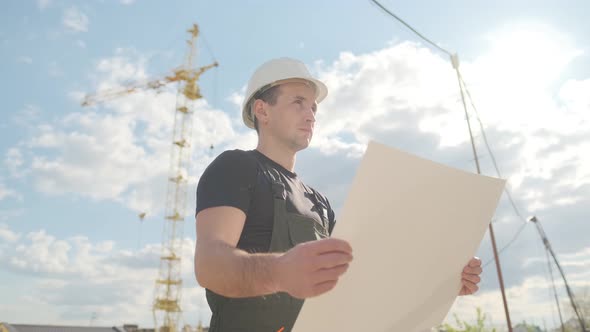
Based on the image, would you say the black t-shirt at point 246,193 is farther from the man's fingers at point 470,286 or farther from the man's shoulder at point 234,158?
A: the man's fingers at point 470,286

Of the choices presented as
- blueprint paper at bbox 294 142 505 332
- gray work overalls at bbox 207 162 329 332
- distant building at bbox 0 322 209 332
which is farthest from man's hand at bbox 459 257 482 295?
distant building at bbox 0 322 209 332

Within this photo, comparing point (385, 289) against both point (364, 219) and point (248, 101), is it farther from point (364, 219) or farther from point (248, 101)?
point (248, 101)

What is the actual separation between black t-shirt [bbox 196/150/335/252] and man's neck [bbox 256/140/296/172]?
17cm

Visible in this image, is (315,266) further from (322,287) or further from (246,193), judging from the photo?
(246,193)

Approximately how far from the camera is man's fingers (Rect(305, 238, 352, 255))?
1.33 metres

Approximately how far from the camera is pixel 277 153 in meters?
2.46

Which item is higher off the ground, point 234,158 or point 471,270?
point 234,158

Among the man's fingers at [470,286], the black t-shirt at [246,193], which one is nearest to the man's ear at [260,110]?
the black t-shirt at [246,193]

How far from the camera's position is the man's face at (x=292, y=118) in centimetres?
240

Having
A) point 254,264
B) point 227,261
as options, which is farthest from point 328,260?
point 227,261

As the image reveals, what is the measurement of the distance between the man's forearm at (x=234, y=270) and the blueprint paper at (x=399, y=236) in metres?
0.15

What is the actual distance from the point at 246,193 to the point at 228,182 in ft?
0.27

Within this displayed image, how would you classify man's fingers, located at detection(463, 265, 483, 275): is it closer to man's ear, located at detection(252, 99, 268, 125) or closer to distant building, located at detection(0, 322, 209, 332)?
man's ear, located at detection(252, 99, 268, 125)

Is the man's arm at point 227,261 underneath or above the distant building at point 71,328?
underneath
